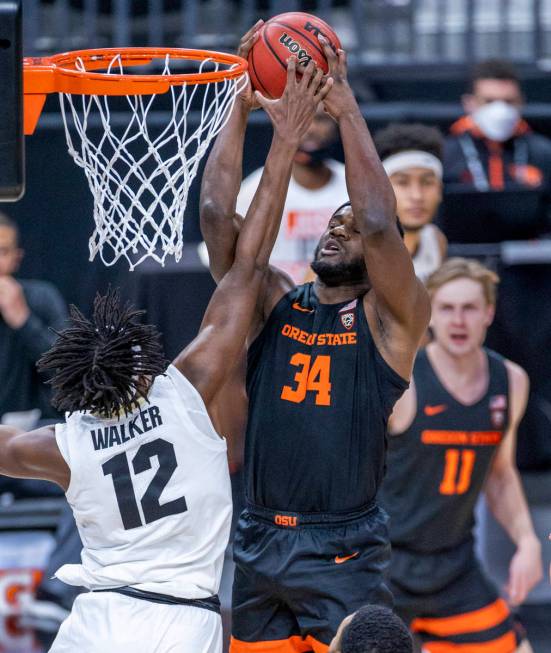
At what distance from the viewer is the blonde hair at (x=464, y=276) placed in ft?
20.3

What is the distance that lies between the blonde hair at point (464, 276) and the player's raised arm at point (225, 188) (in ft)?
6.10

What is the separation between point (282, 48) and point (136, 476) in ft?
4.84

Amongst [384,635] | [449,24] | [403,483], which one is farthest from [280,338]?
[449,24]

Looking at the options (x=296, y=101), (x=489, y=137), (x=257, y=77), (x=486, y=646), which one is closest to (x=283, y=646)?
(x=486, y=646)

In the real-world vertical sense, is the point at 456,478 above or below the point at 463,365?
below

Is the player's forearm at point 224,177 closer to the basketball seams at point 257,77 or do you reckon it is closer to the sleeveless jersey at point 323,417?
the basketball seams at point 257,77

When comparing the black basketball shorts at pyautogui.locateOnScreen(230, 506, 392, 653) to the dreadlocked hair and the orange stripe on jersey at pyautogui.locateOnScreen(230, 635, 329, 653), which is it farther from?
the dreadlocked hair

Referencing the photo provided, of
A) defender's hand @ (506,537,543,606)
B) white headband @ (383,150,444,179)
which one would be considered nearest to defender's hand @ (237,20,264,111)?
white headband @ (383,150,444,179)

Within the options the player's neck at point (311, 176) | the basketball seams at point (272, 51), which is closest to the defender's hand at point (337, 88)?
the basketball seams at point (272, 51)

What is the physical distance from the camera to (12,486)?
710 cm

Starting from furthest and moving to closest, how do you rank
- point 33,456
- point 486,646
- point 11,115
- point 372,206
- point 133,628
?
point 486,646
point 372,206
point 33,456
point 133,628
point 11,115

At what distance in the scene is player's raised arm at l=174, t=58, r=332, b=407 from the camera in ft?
13.6

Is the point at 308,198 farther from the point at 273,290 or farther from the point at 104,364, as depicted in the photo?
the point at 104,364

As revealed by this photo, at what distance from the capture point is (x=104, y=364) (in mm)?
3961
